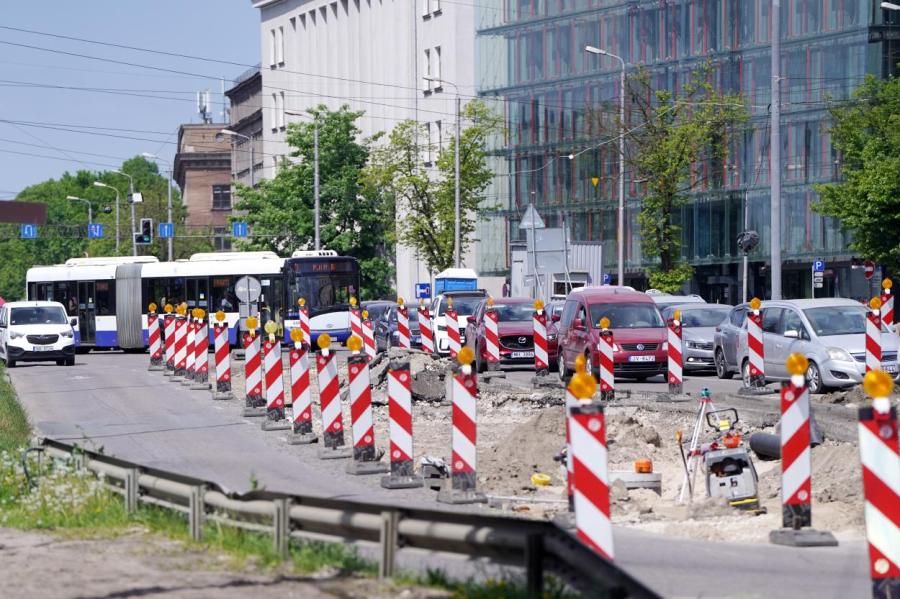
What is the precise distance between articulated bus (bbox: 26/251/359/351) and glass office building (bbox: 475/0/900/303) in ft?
50.3

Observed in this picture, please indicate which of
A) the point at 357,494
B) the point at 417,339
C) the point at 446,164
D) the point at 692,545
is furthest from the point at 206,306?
the point at 692,545

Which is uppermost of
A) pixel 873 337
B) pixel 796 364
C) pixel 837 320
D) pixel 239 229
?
pixel 239 229

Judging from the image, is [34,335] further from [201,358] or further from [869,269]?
[869,269]

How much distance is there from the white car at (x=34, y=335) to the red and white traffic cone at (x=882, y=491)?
126 ft

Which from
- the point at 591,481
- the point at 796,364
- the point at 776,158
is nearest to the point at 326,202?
the point at 776,158

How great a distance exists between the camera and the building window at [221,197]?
144000mm

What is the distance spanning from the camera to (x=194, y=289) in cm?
5625

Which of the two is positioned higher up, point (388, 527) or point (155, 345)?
point (388, 527)

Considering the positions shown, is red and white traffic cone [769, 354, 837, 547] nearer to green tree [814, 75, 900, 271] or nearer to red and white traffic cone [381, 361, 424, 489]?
red and white traffic cone [381, 361, 424, 489]

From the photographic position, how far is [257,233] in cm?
8306

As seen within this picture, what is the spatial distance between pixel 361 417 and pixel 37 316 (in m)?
30.7

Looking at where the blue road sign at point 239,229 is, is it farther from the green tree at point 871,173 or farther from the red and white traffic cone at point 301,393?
the red and white traffic cone at point 301,393

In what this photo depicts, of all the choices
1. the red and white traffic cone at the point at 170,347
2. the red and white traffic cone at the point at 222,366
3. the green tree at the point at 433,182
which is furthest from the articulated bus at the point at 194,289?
the red and white traffic cone at the point at 222,366

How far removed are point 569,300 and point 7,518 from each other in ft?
70.4
